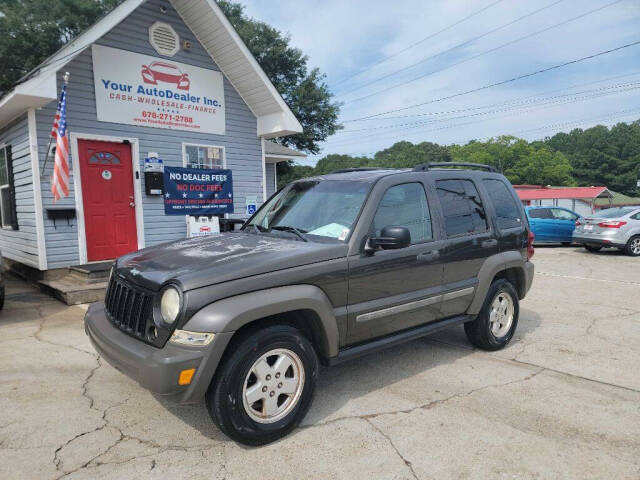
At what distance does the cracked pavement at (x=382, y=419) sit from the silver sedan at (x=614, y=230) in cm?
956

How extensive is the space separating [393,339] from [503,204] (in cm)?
217

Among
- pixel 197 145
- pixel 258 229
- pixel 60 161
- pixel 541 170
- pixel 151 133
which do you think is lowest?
pixel 258 229

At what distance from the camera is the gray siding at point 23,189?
7789 millimetres

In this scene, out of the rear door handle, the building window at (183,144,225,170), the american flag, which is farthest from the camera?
the building window at (183,144,225,170)

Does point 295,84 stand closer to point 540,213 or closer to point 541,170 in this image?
point 540,213

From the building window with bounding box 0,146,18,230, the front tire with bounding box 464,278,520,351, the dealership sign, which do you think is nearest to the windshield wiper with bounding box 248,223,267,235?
the front tire with bounding box 464,278,520,351

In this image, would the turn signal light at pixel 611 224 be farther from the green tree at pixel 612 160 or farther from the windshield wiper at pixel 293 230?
the green tree at pixel 612 160

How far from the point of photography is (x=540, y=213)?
52.7 feet

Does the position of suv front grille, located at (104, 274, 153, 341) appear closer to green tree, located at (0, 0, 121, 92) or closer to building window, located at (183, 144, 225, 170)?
building window, located at (183, 144, 225, 170)

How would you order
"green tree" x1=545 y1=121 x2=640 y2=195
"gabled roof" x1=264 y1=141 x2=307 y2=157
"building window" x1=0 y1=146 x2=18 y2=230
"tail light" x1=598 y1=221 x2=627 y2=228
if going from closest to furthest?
"building window" x1=0 y1=146 x2=18 y2=230, "gabled roof" x1=264 y1=141 x2=307 y2=157, "tail light" x1=598 y1=221 x2=627 y2=228, "green tree" x1=545 y1=121 x2=640 y2=195

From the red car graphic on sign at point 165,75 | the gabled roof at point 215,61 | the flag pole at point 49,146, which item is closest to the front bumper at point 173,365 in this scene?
the flag pole at point 49,146

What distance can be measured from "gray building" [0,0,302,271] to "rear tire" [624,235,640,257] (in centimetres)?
1060

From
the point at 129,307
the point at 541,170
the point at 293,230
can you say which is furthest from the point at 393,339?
the point at 541,170

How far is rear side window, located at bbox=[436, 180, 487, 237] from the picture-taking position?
4.07 meters
